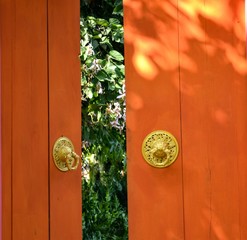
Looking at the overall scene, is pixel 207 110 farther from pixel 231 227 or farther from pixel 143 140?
pixel 231 227

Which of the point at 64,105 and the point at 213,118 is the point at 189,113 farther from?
the point at 64,105

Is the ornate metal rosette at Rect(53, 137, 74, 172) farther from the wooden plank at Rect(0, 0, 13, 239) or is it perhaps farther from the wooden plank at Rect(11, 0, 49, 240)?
the wooden plank at Rect(0, 0, 13, 239)

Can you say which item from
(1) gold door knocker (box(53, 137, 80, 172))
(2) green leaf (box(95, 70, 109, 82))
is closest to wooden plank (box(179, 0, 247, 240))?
(1) gold door knocker (box(53, 137, 80, 172))

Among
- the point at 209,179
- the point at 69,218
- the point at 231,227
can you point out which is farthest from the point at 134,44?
the point at 69,218

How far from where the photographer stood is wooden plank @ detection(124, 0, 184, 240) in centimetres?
257

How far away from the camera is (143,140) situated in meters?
2.60

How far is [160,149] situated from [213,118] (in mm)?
262

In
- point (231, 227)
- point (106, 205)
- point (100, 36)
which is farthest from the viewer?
point (106, 205)

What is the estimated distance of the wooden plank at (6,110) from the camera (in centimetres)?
296

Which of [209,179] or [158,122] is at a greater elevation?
[158,122]

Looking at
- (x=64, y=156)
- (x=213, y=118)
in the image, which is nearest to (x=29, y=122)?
(x=64, y=156)

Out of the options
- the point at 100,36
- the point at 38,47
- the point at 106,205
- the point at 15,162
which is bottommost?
the point at 106,205

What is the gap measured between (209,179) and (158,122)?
330mm

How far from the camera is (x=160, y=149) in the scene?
2543mm
